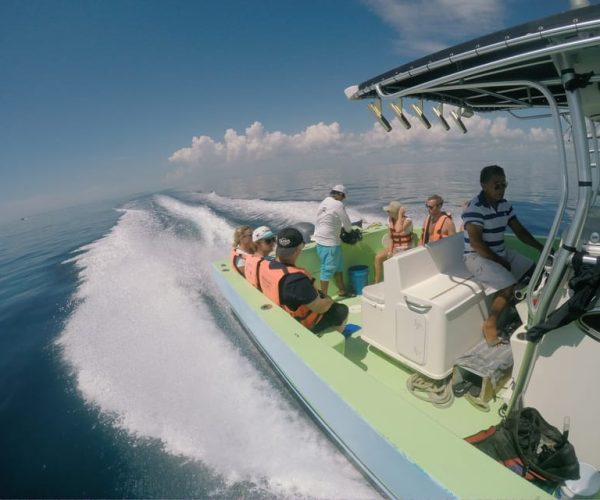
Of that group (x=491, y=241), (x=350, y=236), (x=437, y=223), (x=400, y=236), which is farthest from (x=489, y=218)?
(x=350, y=236)

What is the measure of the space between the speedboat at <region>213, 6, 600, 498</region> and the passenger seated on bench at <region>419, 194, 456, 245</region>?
1028 millimetres

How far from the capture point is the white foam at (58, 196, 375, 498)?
2.00 m

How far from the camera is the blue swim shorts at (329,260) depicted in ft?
12.3

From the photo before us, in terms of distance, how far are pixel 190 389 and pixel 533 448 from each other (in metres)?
2.56

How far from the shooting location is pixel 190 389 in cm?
273

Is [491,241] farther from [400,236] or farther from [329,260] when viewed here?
[329,260]

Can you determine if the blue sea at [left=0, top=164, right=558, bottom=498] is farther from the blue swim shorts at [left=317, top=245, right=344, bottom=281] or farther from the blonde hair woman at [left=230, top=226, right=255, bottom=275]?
the blue swim shorts at [left=317, top=245, right=344, bottom=281]

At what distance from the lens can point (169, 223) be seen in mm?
10766

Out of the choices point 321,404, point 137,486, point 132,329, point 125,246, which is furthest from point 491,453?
point 125,246

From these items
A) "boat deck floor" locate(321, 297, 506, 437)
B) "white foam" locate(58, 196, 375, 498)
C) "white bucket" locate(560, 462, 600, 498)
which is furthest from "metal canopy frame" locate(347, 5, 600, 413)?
→ "white foam" locate(58, 196, 375, 498)

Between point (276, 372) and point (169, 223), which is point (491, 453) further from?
point (169, 223)

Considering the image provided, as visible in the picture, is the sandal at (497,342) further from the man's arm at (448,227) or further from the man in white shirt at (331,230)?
the man in white shirt at (331,230)

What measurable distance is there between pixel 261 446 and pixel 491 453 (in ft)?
5.00

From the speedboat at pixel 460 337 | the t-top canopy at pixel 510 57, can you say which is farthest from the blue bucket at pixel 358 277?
the t-top canopy at pixel 510 57
